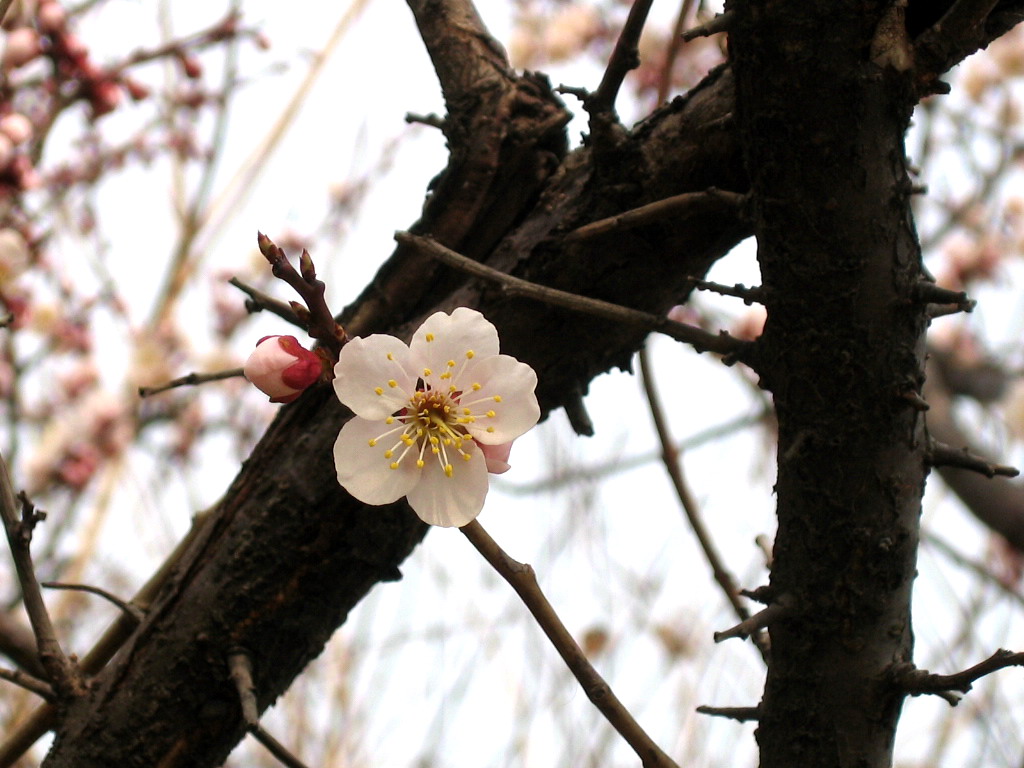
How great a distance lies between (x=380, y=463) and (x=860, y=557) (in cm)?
43

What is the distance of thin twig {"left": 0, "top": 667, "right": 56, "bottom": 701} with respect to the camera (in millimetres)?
893

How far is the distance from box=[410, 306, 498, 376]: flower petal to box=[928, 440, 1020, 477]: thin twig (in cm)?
40

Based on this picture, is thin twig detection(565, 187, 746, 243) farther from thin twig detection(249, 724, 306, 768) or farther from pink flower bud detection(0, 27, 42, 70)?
pink flower bud detection(0, 27, 42, 70)

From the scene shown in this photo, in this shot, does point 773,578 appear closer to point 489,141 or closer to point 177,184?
point 489,141

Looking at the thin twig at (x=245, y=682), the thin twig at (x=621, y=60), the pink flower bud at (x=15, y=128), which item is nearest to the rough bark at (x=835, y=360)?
the thin twig at (x=621, y=60)

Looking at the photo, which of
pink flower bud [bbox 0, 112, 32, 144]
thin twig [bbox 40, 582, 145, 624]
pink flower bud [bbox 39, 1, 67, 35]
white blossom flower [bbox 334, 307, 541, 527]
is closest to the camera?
white blossom flower [bbox 334, 307, 541, 527]

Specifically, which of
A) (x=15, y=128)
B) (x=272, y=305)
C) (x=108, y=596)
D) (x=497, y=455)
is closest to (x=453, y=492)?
(x=497, y=455)

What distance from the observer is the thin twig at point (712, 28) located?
63cm

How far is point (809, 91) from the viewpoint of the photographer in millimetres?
671

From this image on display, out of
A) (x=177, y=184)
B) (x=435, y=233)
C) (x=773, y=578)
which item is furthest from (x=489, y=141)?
(x=177, y=184)

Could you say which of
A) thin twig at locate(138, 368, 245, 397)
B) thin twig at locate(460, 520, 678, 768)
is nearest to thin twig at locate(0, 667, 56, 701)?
thin twig at locate(138, 368, 245, 397)

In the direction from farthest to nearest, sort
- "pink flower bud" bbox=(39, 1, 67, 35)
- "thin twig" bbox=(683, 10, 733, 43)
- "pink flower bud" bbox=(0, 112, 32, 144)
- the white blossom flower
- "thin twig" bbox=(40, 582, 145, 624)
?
1. "pink flower bud" bbox=(39, 1, 67, 35)
2. "pink flower bud" bbox=(0, 112, 32, 144)
3. "thin twig" bbox=(40, 582, 145, 624)
4. the white blossom flower
5. "thin twig" bbox=(683, 10, 733, 43)

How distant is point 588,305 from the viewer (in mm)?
759

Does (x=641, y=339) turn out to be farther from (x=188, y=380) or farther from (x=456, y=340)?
(x=188, y=380)
